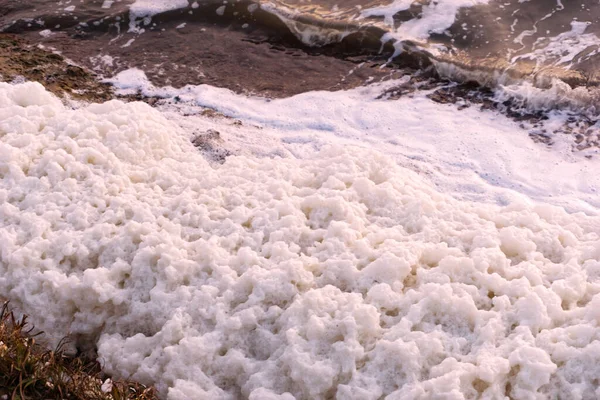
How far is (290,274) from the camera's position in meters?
3.60

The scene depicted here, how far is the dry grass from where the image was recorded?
304 cm

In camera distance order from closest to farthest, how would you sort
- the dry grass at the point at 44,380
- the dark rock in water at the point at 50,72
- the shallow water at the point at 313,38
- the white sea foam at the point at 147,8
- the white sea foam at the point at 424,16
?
the dry grass at the point at 44,380 < the dark rock in water at the point at 50,72 < the shallow water at the point at 313,38 < the white sea foam at the point at 424,16 < the white sea foam at the point at 147,8

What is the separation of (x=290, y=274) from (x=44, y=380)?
4.74 feet

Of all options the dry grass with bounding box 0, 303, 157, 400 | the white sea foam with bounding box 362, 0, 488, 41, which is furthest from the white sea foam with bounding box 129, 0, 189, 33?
the dry grass with bounding box 0, 303, 157, 400

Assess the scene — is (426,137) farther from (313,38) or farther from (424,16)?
(424,16)

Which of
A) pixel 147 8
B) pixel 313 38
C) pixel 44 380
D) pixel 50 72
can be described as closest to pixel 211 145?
pixel 50 72

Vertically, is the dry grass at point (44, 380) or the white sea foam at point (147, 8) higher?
the white sea foam at point (147, 8)

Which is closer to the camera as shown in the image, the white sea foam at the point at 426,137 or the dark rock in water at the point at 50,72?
the white sea foam at the point at 426,137

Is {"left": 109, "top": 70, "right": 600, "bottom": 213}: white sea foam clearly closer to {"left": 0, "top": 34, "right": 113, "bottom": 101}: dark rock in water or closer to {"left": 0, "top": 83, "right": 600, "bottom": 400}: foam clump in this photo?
{"left": 0, "top": 34, "right": 113, "bottom": 101}: dark rock in water

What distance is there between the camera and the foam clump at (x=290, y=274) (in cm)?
314

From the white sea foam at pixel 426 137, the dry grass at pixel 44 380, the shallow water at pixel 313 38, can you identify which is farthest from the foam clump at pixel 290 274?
the shallow water at pixel 313 38

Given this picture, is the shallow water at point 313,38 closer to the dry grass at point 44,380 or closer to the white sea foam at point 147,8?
the white sea foam at point 147,8

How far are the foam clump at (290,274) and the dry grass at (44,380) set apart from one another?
0.69 feet

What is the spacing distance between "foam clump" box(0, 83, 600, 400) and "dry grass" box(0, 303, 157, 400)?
21 cm
